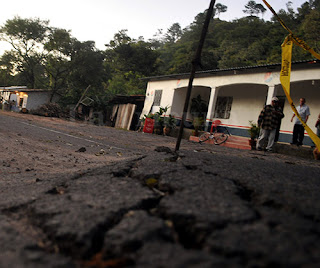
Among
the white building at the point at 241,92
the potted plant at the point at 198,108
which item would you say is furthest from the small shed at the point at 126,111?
the potted plant at the point at 198,108

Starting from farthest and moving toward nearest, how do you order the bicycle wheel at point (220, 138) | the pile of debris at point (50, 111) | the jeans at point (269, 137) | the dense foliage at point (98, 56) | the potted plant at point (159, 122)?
1. the dense foliage at point (98, 56)
2. the pile of debris at point (50, 111)
3. the potted plant at point (159, 122)
4. the bicycle wheel at point (220, 138)
5. the jeans at point (269, 137)

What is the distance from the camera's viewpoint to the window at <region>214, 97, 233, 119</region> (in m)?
14.5

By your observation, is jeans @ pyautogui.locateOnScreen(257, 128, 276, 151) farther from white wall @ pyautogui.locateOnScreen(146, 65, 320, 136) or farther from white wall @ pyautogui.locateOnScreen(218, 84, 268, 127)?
white wall @ pyautogui.locateOnScreen(218, 84, 268, 127)

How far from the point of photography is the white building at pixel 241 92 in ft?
35.9

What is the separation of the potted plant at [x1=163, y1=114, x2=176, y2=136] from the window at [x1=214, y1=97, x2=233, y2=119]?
7.77ft

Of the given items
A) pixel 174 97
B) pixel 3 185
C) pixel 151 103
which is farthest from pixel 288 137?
pixel 3 185

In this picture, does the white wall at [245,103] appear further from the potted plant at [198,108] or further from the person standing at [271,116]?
the person standing at [271,116]

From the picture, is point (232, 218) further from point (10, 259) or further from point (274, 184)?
point (10, 259)

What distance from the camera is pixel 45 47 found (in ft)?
110

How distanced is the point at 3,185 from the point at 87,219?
1.70m

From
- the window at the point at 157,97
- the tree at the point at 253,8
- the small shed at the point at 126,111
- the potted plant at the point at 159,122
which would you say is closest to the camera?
the potted plant at the point at 159,122

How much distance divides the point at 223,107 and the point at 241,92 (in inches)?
50.9

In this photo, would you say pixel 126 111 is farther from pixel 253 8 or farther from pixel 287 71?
pixel 253 8

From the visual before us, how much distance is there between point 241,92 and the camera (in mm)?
14141
